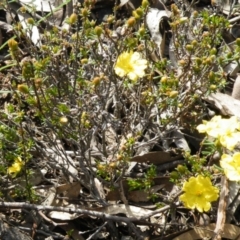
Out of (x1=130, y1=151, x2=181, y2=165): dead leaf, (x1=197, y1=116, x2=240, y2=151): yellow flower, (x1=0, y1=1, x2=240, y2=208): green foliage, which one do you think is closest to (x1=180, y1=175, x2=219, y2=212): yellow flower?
(x1=0, y1=1, x2=240, y2=208): green foliage

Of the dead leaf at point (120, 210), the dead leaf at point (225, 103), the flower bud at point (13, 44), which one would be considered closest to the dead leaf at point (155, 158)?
the dead leaf at point (120, 210)

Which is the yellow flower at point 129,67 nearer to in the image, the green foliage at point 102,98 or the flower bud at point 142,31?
the green foliage at point 102,98

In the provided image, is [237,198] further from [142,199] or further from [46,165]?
[46,165]

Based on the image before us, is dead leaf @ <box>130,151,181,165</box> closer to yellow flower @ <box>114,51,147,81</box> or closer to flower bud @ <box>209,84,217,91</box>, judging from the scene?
flower bud @ <box>209,84,217,91</box>

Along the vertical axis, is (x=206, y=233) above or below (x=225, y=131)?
below

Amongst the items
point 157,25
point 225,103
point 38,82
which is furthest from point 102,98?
point 157,25

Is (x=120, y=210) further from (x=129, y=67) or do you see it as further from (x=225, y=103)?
(x=225, y=103)
